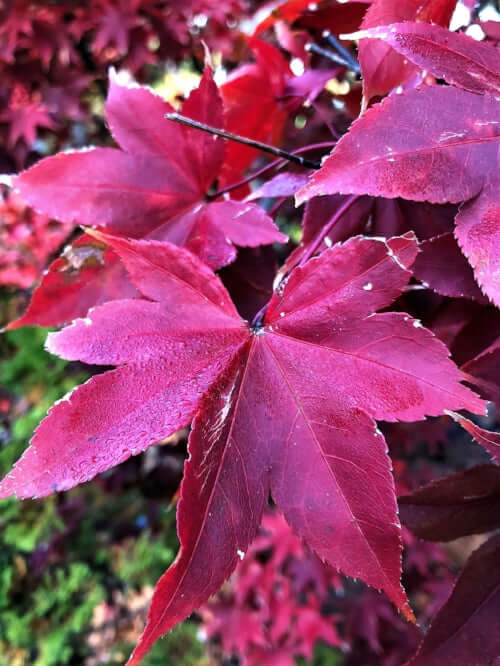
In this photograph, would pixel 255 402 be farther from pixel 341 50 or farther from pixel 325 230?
pixel 341 50

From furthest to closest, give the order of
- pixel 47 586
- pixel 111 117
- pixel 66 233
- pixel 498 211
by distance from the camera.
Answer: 1. pixel 47 586
2. pixel 66 233
3. pixel 111 117
4. pixel 498 211

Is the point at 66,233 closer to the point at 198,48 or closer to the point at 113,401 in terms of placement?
the point at 198,48

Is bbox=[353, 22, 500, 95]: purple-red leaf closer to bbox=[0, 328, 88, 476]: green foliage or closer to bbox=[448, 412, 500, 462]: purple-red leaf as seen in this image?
bbox=[448, 412, 500, 462]: purple-red leaf

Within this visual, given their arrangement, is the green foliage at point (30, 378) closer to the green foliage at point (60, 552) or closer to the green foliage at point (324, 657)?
the green foliage at point (60, 552)

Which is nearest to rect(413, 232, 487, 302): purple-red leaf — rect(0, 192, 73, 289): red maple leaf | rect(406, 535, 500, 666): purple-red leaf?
rect(406, 535, 500, 666): purple-red leaf

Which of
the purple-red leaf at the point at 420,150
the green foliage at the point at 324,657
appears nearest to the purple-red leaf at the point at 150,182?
the purple-red leaf at the point at 420,150

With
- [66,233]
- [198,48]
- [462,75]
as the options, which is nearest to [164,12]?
[198,48]
